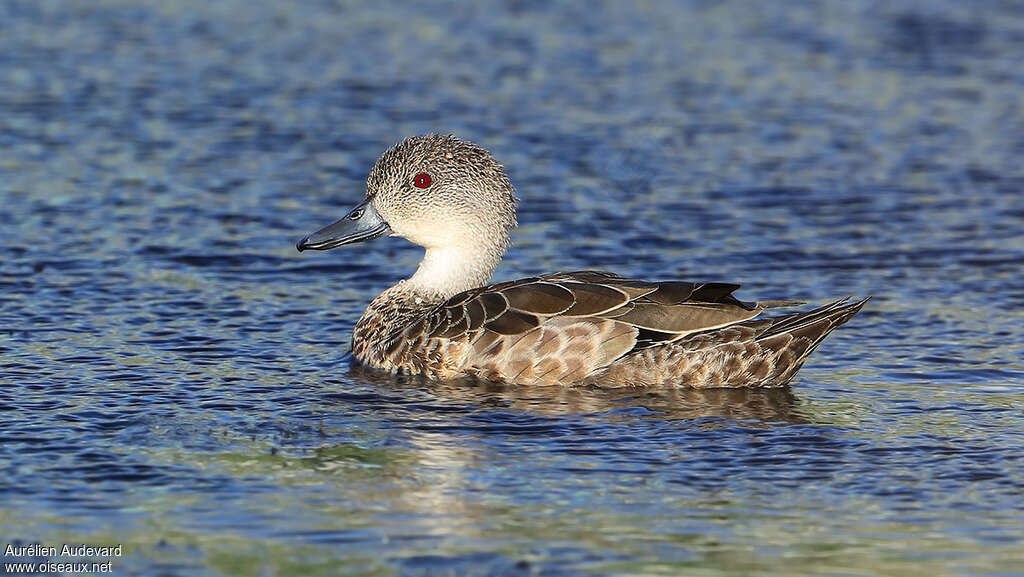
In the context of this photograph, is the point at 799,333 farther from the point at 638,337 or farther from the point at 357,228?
the point at 357,228

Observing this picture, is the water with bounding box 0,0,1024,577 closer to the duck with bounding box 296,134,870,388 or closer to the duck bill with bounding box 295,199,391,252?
the duck with bounding box 296,134,870,388

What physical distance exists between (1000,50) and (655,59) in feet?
13.5

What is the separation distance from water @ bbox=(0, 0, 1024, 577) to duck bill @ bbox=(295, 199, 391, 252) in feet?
2.15

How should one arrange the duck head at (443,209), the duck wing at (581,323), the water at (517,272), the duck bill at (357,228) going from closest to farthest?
the water at (517,272) < the duck wing at (581,323) < the duck head at (443,209) < the duck bill at (357,228)

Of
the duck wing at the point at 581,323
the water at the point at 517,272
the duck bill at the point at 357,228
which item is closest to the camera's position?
the water at the point at 517,272

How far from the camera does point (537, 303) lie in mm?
9625

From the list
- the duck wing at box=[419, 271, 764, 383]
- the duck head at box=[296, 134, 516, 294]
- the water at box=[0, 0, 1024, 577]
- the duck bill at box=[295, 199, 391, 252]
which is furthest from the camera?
the duck bill at box=[295, 199, 391, 252]

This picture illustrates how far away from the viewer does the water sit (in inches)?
284

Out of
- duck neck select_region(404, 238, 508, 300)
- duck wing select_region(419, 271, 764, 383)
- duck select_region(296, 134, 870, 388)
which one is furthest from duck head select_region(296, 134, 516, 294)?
duck wing select_region(419, 271, 764, 383)

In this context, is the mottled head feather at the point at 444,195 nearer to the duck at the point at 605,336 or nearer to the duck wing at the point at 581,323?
the duck at the point at 605,336

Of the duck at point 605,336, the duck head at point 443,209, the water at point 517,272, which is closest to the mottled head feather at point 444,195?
the duck head at point 443,209

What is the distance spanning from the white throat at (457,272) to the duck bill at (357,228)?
0.42 m

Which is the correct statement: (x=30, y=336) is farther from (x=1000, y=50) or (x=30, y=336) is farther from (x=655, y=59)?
(x=1000, y=50)

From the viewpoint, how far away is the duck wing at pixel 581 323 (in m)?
9.52
